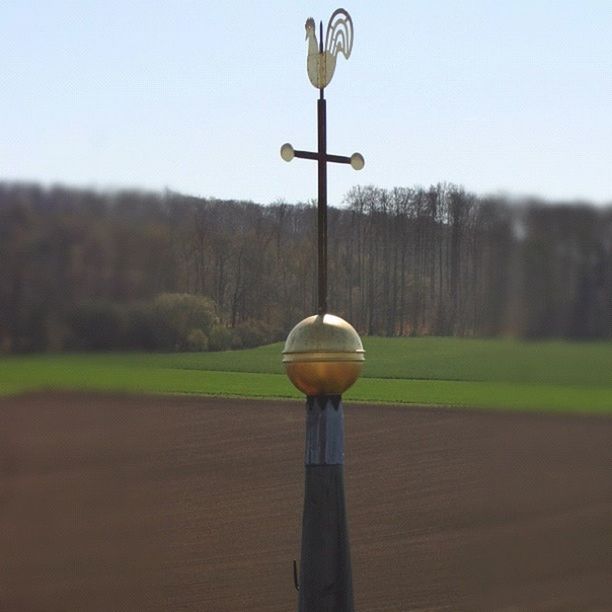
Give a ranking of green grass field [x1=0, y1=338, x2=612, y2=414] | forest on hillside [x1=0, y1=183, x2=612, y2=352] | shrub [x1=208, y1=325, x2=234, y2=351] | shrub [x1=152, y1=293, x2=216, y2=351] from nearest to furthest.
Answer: green grass field [x1=0, y1=338, x2=612, y2=414], forest on hillside [x1=0, y1=183, x2=612, y2=352], shrub [x1=152, y1=293, x2=216, y2=351], shrub [x1=208, y1=325, x2=234, y2=351]

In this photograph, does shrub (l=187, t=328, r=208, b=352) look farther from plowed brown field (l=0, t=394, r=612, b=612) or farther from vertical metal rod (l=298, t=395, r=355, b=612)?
vertical metal rod (l=298, t=395, r=355, b=612)

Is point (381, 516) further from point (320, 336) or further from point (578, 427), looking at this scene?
point (320, 336)

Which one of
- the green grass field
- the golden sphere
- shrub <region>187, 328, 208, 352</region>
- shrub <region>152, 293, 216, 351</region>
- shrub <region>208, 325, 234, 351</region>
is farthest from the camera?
shrub <region>208, 325, 234, 351</region>

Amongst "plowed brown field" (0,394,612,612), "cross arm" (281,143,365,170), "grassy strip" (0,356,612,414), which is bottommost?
"plowed brown field" (0,394,612,612)

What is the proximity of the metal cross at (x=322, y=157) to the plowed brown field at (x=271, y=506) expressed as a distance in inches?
155

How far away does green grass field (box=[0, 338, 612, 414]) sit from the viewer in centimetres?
767

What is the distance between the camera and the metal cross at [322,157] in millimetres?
3955

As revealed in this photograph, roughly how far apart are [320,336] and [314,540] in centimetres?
67

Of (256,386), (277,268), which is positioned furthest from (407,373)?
(277,268)

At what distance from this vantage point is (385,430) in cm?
1822

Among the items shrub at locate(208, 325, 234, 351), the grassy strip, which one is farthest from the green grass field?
shrub at locate(208, 325, 234, 351)

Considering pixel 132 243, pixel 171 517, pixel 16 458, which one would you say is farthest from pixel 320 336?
pixel 16 458

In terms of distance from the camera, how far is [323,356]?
12.1ft

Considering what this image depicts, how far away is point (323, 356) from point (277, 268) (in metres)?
16.3
